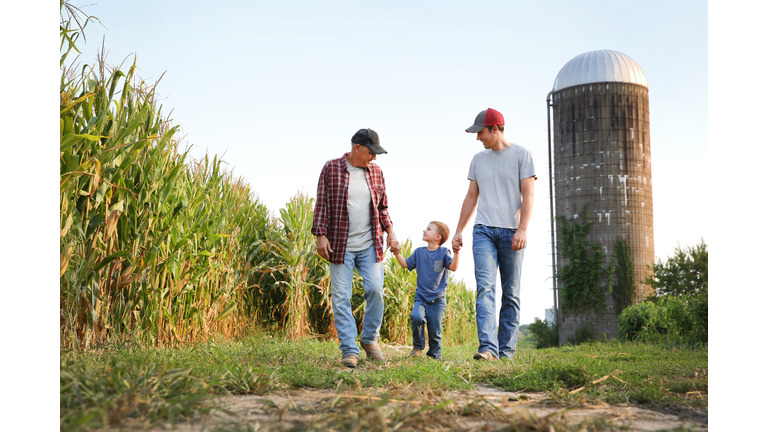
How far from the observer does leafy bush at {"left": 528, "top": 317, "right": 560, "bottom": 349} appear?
16.6 meters

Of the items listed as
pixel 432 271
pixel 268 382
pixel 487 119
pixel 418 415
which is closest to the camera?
pixel 418 415

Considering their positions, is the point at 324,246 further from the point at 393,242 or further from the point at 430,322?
the point at 430,322

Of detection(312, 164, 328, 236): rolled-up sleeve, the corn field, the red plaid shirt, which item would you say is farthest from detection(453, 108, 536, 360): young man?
the corn field

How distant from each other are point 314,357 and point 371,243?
36.9 inches

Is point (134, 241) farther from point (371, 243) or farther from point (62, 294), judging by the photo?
point (371, 243)

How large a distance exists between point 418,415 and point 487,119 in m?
2.77

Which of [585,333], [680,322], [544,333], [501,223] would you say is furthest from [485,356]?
[544,333]

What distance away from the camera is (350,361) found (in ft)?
10.5

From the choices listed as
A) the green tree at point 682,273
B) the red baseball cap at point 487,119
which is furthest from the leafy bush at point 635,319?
the red baseball cap at point 487,119

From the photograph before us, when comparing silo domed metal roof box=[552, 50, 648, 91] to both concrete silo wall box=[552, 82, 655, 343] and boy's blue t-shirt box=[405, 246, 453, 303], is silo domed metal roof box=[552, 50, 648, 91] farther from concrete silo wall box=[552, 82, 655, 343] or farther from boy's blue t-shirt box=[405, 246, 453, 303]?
boy's blue t-shirt box=[405, 246, 453, 303]

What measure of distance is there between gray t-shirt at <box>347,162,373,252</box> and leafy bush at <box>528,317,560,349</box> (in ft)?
47.4

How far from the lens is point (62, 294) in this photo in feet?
10.5

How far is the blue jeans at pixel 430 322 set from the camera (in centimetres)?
432
